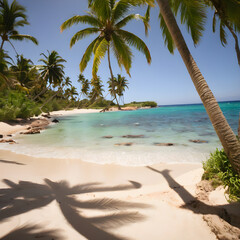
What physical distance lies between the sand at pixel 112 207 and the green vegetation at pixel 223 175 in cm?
15

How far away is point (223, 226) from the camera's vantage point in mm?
1714

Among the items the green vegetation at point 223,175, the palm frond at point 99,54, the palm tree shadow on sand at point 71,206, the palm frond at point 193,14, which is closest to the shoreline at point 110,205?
the palm tree shadow on sand at point 71,206

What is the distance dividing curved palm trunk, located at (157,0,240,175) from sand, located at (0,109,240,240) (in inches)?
31.1

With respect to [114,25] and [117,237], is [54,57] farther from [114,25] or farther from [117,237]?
[117,237]

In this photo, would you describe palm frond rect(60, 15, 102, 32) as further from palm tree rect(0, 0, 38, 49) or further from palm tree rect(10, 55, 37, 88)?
palm tree rect(10, 55, 37, 88)

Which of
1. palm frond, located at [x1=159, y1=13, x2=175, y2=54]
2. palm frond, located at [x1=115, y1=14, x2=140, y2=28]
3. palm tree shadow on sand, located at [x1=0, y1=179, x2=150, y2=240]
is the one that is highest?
palm frond, located at [x1=115, y1=14, x2=140, y2=28]

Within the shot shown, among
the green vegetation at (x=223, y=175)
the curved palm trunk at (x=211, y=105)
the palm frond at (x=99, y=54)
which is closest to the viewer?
the curved palm trunk at (x=211, y=105)

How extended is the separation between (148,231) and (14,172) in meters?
3.66

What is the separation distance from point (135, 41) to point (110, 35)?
1849mm

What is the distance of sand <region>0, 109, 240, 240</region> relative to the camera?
173cm

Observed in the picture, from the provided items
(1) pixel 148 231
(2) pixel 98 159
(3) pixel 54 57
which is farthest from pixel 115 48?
(3) pixel 54 57

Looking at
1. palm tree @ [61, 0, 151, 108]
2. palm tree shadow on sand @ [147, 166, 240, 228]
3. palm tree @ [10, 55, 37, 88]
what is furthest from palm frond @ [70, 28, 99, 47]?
palm tree @ [10, 55, 37, 88]

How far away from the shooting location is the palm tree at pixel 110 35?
820cm

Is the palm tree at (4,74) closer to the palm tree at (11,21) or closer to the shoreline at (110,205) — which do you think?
the palm tree at (11,21)
